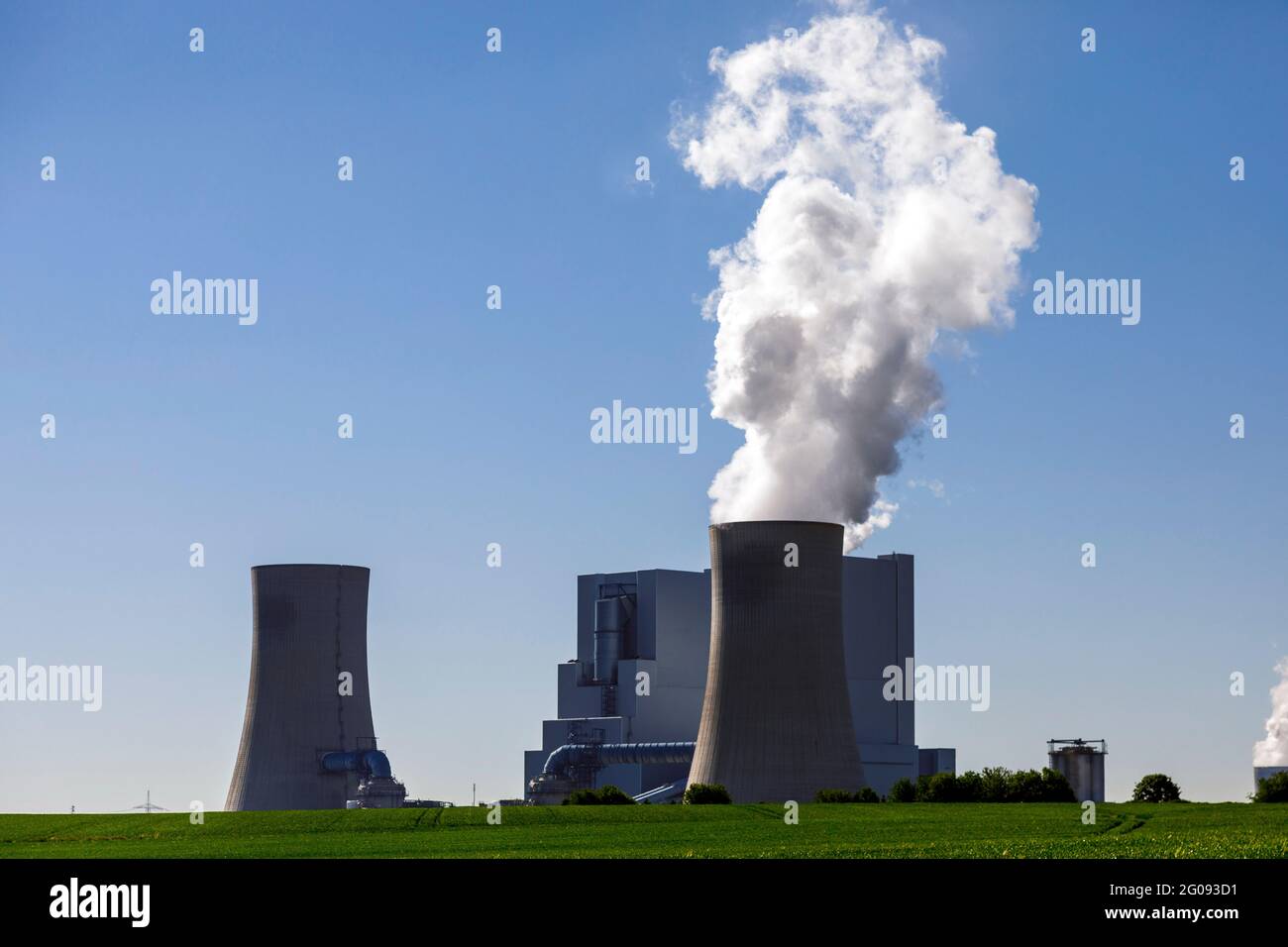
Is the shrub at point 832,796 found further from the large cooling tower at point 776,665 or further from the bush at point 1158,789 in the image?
the bush at point 1158,789

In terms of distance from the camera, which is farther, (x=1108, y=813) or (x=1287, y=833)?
(x=1108, y=813)

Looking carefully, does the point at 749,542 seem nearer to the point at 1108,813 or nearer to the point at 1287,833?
the point at 1108,813

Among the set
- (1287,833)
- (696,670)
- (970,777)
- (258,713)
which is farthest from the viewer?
(696,670)

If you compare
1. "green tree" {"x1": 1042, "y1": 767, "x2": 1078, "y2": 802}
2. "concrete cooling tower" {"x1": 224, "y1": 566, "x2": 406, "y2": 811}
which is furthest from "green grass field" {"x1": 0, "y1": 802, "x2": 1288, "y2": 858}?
"concrete cooling tower" {"x1": 224, "y1": 566, "x2": 406, "y2": 811}

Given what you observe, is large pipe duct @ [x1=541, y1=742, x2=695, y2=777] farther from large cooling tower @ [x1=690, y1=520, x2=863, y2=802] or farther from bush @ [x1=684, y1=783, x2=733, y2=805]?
bush @ [x1=684, y1=783, x2=733, y2=805]

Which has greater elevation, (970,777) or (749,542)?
(749,542)
